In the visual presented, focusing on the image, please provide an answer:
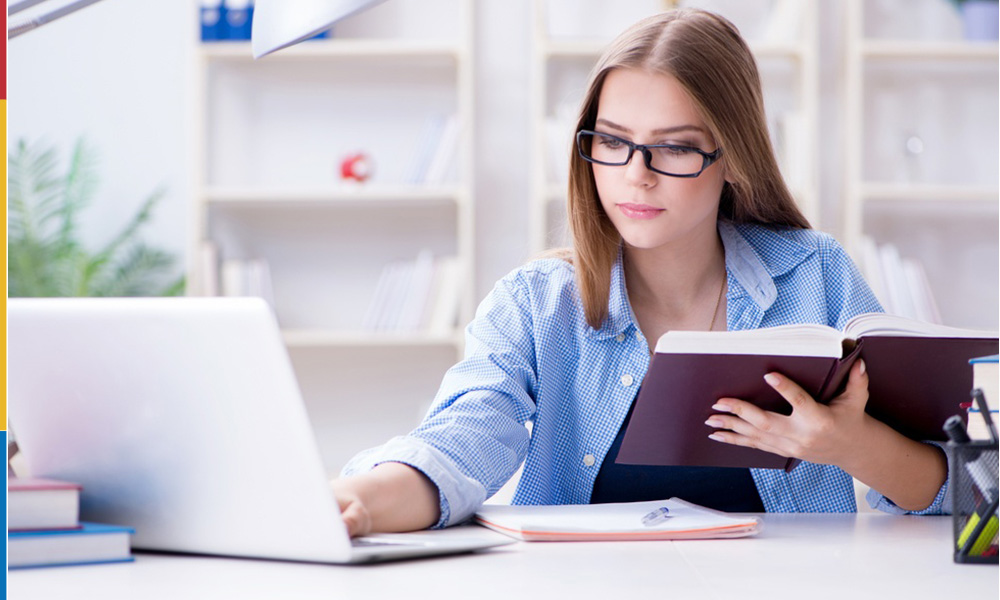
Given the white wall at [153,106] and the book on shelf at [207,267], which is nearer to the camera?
the book on shelf at [207,267]

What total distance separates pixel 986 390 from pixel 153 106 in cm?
288

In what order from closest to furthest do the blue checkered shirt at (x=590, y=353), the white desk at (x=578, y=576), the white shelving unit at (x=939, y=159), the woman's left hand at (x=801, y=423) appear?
the white desk at (x=578, y=576)
the woman's left hand at (x=801, y=423)
the blue checkered shirt at (x=590, y=353)
the white shelving unit at (x=939, y=159)

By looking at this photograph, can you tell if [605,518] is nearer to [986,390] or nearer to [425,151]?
[986,390]

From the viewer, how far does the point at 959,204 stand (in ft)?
10.7

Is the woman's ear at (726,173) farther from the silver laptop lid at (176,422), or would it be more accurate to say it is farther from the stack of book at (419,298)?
the stack of book at (419,298)

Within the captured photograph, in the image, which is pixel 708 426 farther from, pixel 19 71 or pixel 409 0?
pixel 19 71

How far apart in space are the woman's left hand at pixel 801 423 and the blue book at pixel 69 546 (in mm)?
588

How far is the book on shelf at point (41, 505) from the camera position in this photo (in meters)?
0.80

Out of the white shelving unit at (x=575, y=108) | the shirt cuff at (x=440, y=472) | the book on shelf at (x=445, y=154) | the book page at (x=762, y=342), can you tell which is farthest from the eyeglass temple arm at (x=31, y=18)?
the book on shelf at (x=445, y=154)

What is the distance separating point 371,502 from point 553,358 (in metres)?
0.54

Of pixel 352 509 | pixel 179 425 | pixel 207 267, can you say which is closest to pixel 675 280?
pixel 352 509

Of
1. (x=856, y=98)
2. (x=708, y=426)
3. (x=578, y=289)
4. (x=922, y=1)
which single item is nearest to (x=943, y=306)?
(x=856, y=98)

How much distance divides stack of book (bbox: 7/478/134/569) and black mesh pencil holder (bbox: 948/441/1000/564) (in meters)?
0.67

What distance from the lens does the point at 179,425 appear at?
32.6 inches
